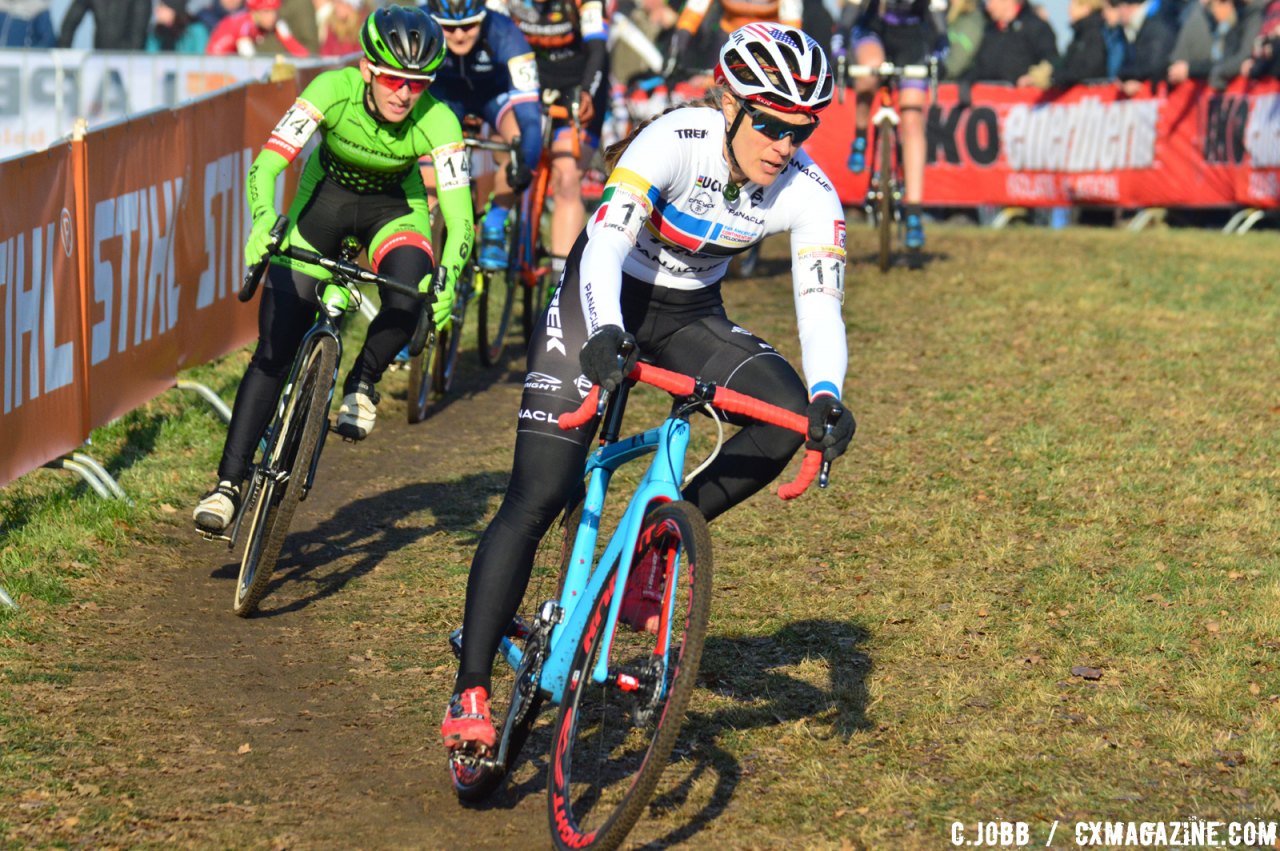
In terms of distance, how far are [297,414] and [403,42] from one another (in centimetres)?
176

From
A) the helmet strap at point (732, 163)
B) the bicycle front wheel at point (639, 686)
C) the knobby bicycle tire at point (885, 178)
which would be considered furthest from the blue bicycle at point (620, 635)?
the knobby bicycle tire at point (885, 178)

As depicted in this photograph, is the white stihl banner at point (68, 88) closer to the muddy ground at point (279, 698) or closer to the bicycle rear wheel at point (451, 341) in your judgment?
the bicycle rear wheel at point (451, 341)

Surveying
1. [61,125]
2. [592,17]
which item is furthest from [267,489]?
[61,125]

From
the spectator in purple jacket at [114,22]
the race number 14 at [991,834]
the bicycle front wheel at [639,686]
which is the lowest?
the spectator in purple jacket at [114,22]

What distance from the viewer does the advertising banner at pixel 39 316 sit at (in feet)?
27.8

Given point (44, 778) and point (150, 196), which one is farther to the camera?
point (150, 196)

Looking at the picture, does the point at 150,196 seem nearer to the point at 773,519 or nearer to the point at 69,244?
the point at 69,244

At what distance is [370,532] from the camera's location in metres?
9.00

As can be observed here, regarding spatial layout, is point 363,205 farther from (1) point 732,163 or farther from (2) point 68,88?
(2) point 68,88

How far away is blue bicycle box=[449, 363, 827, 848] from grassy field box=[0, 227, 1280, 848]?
0.54 meters

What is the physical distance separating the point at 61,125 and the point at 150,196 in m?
9.38

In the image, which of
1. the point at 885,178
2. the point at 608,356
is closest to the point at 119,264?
the point at 608,356

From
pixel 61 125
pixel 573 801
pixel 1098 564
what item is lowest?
pixel 61 125

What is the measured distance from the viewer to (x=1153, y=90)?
20.8 metres
